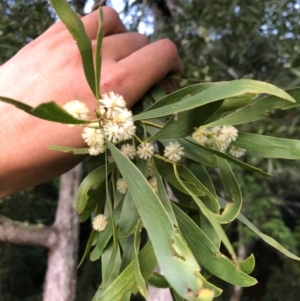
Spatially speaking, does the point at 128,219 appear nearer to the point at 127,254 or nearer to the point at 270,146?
the point at 127,254

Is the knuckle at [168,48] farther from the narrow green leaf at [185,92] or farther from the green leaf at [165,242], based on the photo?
the green leaf at [165,242]

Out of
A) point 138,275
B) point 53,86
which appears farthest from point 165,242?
point 53,86

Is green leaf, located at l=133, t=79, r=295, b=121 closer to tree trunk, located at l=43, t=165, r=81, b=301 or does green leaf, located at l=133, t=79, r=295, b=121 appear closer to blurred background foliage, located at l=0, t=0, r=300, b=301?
blurred background foliage, located at l=0, t=0, r=300, b=301

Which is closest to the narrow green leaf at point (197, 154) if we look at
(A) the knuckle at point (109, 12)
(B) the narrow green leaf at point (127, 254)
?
(B) the narrow green leaf at point (127, 254)

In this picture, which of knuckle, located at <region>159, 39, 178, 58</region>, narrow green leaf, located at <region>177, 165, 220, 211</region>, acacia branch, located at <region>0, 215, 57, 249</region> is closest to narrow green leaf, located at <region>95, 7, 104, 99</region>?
narrow green leaf, located at <region>177, 165, 220, 211</region>

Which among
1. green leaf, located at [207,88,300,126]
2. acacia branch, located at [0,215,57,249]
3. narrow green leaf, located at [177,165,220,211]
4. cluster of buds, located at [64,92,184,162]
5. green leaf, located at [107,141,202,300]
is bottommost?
acacia branch, located at [0,215,57,249]

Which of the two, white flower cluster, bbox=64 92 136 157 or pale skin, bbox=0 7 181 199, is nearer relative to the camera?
white flower cluster, bbox=64 92 136 157

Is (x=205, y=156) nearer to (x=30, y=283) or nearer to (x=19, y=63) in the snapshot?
(x=19, y=63)
